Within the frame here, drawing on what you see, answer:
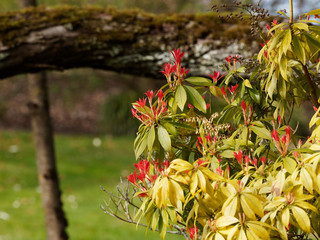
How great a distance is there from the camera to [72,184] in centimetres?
786

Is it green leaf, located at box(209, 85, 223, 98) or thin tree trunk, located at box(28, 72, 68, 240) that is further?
thin tree trunk, located at box(28, 72, 68, 240)

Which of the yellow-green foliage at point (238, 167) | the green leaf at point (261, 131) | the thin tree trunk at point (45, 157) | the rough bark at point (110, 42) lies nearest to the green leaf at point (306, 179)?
the yellow-green foliage at point (238, 167)

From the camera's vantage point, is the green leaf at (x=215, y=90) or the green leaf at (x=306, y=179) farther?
the green leaf at (x=215, y=90)

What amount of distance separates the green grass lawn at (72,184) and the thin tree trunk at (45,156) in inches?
41.1

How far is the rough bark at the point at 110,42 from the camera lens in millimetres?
2990

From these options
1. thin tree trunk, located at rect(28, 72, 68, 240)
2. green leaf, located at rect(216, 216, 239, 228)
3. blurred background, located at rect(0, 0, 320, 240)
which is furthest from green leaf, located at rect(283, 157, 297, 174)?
thin tree trunk, located at rect(28, 72, 68, 240)

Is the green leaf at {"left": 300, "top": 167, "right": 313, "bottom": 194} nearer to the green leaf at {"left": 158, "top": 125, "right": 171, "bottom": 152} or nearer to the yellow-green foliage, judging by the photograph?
the yellow-green foliage

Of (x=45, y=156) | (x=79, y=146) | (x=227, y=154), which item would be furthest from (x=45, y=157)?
(x=79, y=146)

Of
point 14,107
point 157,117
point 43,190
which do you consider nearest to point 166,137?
point 157,117

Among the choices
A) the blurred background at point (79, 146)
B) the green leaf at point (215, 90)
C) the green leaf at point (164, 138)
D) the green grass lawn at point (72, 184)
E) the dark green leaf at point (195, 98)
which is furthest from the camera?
the blurred background at point (79, 146)

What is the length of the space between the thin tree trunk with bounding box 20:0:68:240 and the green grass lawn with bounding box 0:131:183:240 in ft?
3.42

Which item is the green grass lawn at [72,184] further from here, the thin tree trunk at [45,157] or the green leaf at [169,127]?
the green leaf at [169,127]

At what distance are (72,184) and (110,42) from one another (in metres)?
5.32

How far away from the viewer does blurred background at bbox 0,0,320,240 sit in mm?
5887
